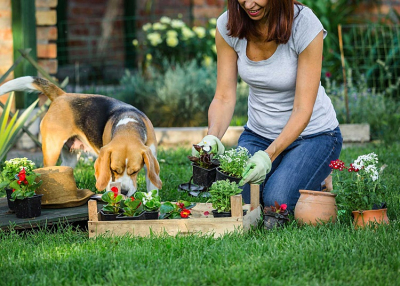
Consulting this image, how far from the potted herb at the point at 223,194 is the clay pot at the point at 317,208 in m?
0.48

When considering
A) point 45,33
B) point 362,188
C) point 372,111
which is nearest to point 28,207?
point 362,188

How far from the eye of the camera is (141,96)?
26.1 feet

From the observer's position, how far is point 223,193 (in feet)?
11.8

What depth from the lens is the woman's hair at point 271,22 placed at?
382cm

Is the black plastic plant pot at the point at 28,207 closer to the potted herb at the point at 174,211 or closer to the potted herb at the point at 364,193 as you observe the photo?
the potted herb at the point at 174,211

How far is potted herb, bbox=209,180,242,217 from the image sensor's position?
3.59 meters

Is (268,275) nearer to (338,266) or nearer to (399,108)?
(338,266)

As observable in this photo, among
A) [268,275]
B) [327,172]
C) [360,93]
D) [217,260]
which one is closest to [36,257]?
[217,260]

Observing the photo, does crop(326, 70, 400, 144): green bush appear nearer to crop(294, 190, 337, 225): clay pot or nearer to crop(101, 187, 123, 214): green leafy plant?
crop(294, 190, 337, 225): clay pot

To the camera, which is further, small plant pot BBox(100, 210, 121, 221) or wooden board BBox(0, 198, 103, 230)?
wooden board BBox(0, 198, 103, 230)

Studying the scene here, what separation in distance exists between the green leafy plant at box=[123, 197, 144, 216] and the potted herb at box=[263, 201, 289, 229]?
0.77 meters

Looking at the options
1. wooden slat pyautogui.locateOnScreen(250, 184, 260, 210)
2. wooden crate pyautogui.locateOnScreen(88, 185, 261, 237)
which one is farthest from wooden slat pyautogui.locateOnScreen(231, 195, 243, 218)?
wooden slat pyautogui.locateOnScreen(250, 184, 260, 210)

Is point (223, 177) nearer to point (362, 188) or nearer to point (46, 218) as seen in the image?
point (362, 188)

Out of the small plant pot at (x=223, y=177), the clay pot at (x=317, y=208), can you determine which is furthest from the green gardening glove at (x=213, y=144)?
the clay pot at (x=317, y=208)
